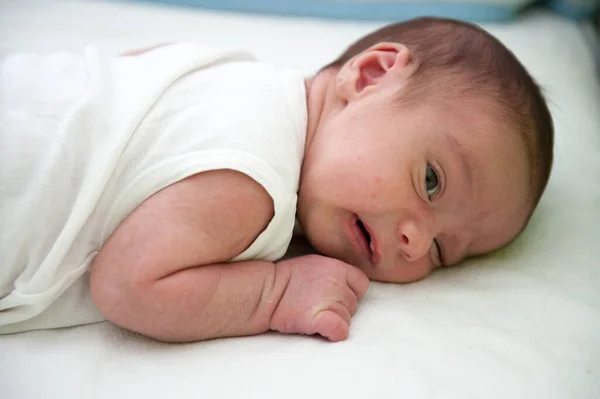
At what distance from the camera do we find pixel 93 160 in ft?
2.24

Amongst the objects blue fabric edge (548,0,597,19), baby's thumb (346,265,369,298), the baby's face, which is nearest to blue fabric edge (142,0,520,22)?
blue fabric edge (548,0,597,19)

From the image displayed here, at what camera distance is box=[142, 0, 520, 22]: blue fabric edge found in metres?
1.54

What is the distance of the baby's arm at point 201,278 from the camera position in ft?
2.10

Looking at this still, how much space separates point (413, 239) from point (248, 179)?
219mm

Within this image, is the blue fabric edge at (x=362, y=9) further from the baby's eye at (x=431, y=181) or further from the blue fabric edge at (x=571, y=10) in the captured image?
the baby's eye at (x=431, y=181)

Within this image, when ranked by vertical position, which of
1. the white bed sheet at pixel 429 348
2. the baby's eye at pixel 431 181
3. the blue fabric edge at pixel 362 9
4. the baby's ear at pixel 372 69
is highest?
the baby's ear at pixel 372 69

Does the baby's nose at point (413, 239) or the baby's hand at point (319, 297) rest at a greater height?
the baby's nose at point (413, 239)

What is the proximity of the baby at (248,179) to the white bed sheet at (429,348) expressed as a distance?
0.10 feet

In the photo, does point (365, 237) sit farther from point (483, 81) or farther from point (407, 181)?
point (483, 81)

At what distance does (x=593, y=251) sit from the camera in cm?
84

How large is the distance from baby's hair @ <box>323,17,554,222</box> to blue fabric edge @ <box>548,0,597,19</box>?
95 centimetres

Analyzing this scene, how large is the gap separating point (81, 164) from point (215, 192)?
0.53 ft

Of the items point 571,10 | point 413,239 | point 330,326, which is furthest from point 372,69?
point 571,10

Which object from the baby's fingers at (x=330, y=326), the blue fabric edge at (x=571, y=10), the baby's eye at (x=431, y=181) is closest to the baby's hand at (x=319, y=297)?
the baby's fingers at (x=330, y=326)
